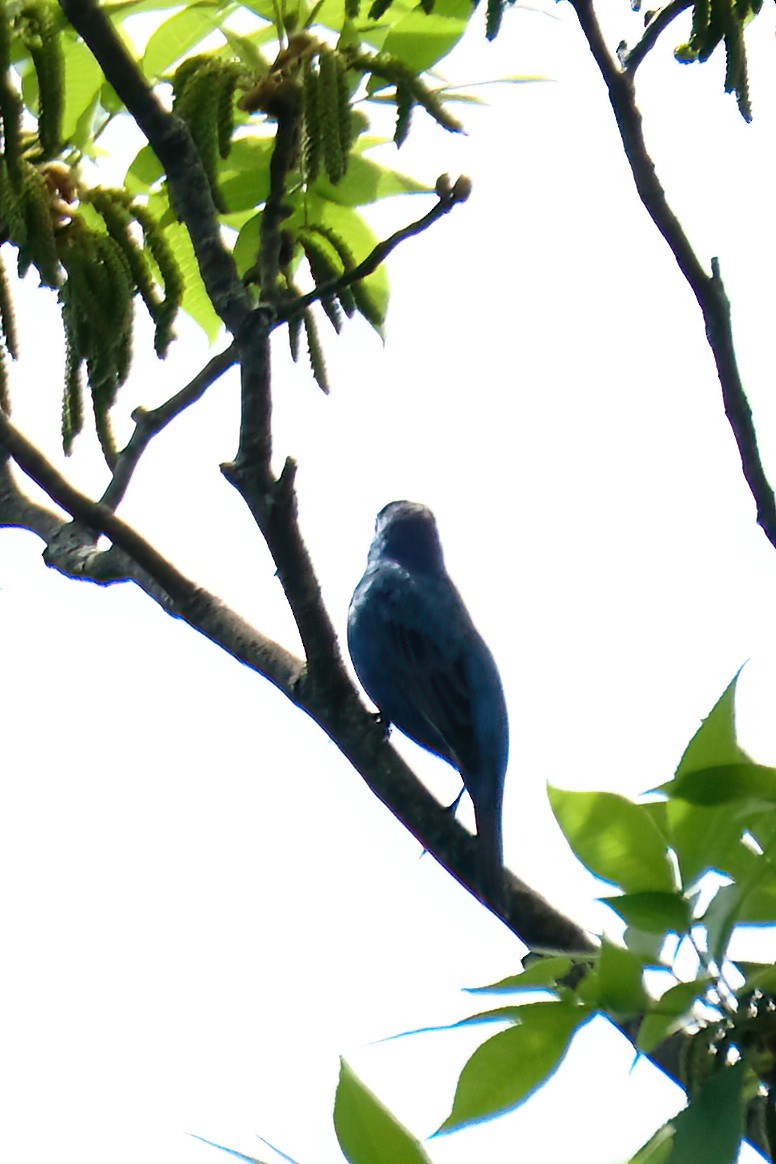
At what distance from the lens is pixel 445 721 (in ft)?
14.6

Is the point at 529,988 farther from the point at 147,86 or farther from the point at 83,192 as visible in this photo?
the point at 83,192

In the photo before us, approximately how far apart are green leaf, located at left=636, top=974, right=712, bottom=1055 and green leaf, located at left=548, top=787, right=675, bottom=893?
145mm

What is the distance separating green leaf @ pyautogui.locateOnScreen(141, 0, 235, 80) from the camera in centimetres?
295

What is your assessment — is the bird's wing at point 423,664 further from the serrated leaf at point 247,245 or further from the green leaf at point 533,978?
the green leaf at point 533,978

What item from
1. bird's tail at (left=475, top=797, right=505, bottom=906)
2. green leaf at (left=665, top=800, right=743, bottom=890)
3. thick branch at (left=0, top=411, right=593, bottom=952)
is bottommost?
green leaf at (left=665, top=800, right=743, bottom=890)

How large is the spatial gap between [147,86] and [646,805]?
1.66 metres

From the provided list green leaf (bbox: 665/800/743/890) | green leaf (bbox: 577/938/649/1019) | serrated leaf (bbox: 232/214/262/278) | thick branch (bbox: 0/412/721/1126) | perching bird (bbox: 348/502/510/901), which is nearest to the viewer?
green leaf (bbox: 577/938/649/1019)

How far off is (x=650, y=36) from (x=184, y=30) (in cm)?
101

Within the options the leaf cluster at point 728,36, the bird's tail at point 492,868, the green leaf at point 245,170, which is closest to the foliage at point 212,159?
the green leaf at point 245,170

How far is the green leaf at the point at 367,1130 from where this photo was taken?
1.76 meters

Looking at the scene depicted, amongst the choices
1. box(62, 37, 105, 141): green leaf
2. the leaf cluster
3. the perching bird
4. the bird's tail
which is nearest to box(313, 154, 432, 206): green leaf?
box(62, 37, 105, 141): green leaf

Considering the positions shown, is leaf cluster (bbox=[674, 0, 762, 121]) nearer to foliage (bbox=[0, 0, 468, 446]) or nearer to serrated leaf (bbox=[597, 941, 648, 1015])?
foliage (bbox=[0, 0, 468, 446])

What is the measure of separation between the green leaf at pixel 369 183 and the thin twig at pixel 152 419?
1.84 ft

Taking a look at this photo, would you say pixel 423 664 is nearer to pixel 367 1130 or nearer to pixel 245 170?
→ pixel 245 170
